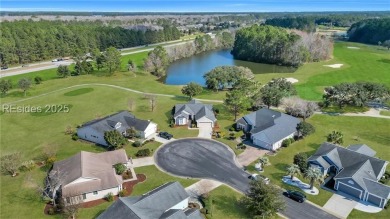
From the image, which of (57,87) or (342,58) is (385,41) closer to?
(342,58)

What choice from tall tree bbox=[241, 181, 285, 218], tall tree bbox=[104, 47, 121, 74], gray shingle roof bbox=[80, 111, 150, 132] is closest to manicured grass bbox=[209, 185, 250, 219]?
tall tree bbox=[241, 181, 285, 218]

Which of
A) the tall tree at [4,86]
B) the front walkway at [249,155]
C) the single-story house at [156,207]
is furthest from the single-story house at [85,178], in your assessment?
the tall tree at [4,86]

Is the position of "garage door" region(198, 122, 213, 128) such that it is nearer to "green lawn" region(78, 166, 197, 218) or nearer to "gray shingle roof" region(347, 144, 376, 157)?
"green lawn" region(78, 166, 197, 218)

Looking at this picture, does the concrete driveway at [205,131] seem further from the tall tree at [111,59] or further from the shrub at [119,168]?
the tall tree at [111,59]

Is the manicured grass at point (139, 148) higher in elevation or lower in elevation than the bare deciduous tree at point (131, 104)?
lower

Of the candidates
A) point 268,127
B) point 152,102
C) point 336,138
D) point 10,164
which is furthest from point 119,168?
point 336,138

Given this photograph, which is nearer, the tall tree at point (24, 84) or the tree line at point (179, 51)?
the tall tree at point (24, 84)

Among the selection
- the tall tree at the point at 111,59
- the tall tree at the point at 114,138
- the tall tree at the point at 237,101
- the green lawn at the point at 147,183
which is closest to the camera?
the green lawn at the point at 147,183

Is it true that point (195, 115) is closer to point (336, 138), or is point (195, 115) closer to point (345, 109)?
point (336, 138)

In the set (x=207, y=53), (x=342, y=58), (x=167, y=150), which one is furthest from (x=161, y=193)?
(x=207, y=53)
